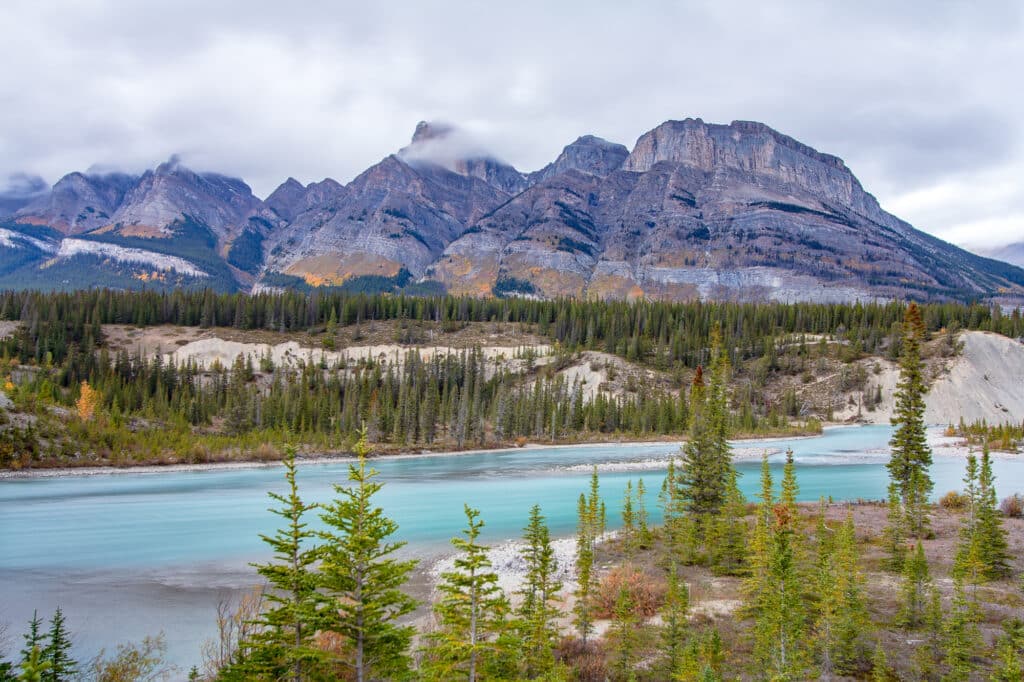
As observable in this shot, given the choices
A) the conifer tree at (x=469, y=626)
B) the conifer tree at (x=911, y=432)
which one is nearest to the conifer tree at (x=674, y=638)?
the conifer tree at (x=469, y=626)

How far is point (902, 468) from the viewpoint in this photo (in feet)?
115

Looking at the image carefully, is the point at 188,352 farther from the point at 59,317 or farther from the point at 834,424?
the point at 834,424

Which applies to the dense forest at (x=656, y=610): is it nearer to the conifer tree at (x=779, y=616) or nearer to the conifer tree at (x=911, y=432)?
the conifer tree at (x=779, y=616)

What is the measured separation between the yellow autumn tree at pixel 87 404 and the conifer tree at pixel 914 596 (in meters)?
70.9

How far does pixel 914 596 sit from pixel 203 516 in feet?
131

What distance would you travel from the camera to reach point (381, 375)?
126 metres

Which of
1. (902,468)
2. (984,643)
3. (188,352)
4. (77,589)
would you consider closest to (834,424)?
(902,468)

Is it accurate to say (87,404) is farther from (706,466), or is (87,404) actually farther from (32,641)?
(706,466)

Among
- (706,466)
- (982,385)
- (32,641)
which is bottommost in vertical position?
(32,641)

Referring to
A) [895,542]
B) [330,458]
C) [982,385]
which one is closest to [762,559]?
[895,542]

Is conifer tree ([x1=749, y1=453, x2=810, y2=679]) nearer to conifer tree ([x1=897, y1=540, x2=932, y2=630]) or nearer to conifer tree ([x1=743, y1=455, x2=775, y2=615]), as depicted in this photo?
conifer tree ([x1=743, y1=455, x2=775, y2=615])

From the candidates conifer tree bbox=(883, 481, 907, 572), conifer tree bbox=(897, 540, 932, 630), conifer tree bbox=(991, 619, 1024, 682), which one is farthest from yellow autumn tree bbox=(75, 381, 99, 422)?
conifer tree bbox=(991, 619, 1024, 682)

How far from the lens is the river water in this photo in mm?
22312

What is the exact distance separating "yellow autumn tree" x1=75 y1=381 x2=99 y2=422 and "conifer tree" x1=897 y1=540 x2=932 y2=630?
70.9 metres
